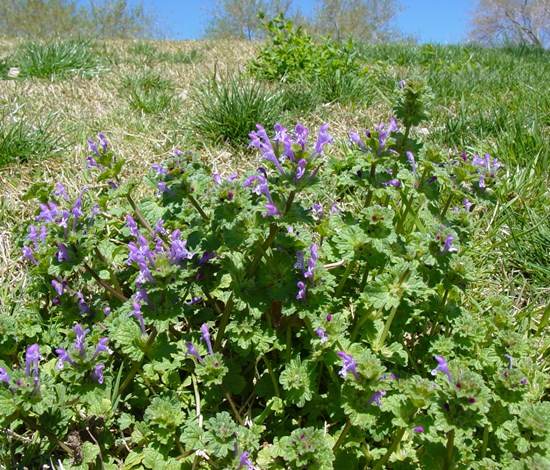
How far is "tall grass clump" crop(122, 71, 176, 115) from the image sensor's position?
422 cm

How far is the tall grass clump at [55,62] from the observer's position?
17.4 feet

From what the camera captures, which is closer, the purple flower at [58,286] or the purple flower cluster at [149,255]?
the purple flower cluster at [149,255]

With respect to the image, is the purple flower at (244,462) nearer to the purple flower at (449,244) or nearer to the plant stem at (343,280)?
the plant stem at (343,280)

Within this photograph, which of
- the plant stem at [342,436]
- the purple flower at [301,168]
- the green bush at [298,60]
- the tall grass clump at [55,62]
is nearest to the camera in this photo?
the purple flower at [301,168]

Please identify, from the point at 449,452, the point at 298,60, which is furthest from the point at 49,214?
the point at 298,60

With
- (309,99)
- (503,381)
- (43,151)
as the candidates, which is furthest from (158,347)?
(309,99)

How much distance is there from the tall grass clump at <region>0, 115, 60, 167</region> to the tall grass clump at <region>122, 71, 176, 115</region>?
0.93 m

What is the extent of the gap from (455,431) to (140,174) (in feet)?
8.35

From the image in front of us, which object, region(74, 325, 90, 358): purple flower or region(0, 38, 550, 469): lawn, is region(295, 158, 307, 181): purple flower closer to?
region(0, 38, 550, 469): lawn

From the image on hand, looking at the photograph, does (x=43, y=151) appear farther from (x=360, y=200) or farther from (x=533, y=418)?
(x=533, y=418)

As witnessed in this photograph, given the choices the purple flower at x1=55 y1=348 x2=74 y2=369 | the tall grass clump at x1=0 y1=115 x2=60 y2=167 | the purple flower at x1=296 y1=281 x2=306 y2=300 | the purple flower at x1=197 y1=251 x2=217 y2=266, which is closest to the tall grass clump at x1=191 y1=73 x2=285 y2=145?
the tall grass clump at x1=0 y1=115 x2=60 y2=167

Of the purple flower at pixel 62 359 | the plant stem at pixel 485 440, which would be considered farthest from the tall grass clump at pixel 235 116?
the plant stem at pixel 485 440

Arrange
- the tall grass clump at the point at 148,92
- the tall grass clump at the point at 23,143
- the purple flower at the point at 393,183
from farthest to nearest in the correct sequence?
the tall grass clump at the point at 148,92, the tall grass clump at the point at 23,143, the purple flower at the point at 393,183

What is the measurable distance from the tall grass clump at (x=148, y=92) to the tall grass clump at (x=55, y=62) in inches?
32.0
